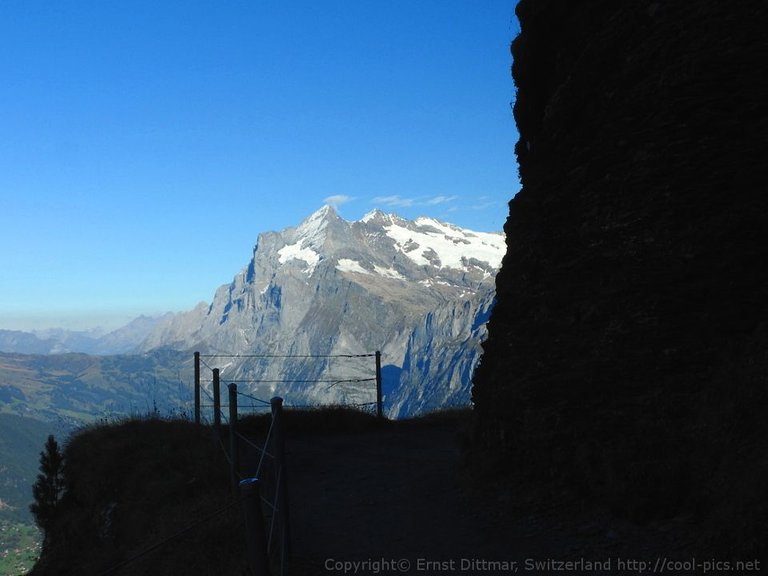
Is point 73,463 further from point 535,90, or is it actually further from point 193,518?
point 535,90

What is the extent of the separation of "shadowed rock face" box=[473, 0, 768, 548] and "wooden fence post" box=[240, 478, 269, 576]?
5369mm

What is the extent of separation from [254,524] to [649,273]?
733cm

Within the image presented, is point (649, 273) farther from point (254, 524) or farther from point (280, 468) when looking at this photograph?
point (254, 524)

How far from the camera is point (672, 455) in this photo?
9.38 meters

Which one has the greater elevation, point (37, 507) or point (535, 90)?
point (535, 90)

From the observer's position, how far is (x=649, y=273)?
10.6 m

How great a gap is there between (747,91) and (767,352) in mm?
4237

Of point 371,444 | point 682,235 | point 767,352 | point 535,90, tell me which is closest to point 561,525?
point 767,352

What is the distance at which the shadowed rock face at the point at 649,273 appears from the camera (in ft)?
31.1

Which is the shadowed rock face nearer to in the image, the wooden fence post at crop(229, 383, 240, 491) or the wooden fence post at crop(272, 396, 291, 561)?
the wooden fence post at crop(272, 396, 291, 561)

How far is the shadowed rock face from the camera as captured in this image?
31.1 feet

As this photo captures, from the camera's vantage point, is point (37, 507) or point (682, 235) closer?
point (682, 235)

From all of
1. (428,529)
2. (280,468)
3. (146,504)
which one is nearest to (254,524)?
(280,468)

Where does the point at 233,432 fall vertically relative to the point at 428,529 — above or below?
above
